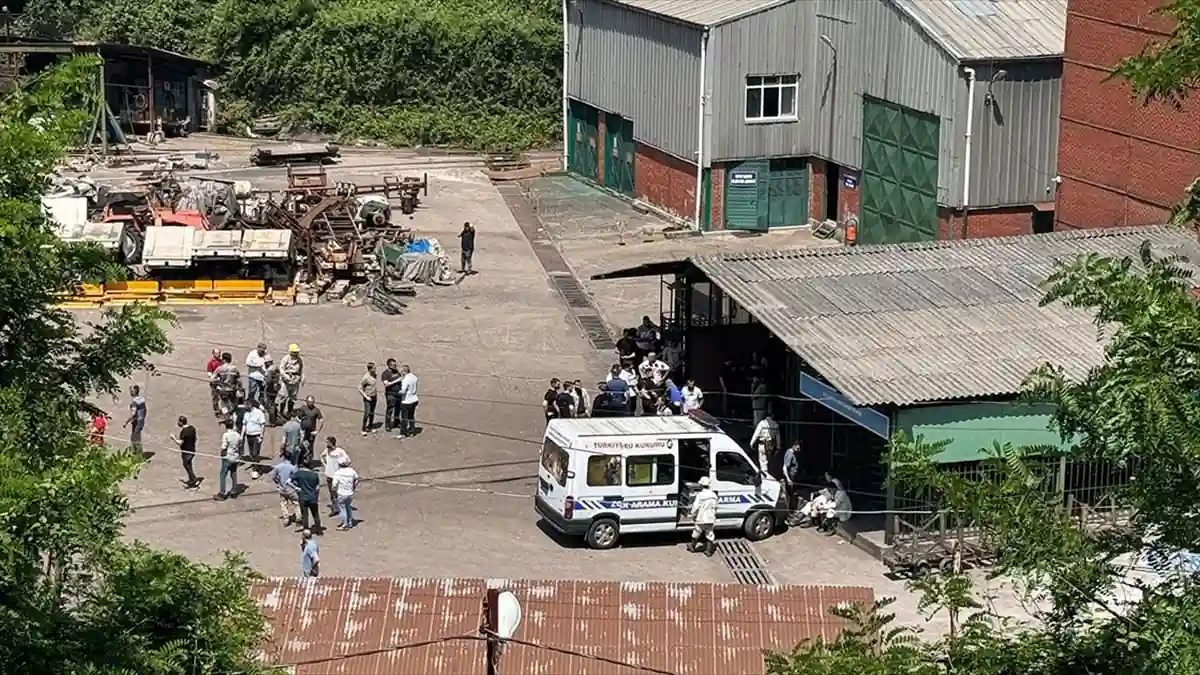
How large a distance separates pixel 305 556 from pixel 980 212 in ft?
65.0

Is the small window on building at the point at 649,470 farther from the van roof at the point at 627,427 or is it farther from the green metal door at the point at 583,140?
the green metal door at the point at 583,140

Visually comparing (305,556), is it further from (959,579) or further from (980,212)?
(980,212)

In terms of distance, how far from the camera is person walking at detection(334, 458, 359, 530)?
26.3 meters

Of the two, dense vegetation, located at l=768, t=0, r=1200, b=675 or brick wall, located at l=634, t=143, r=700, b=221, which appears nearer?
dense vegetation, located at l=768, t=0, r=1200, b=675

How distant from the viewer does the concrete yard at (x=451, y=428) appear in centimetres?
2572

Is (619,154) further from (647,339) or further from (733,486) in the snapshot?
(733,486)

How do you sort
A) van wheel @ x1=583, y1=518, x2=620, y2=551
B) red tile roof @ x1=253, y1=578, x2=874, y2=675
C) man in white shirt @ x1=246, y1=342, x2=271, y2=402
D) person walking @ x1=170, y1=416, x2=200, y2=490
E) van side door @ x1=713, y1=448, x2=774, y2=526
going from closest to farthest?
1. red tile roof @ x1=253, y1=578, x2=874, y2=675
2. van wheel @ x1=583, y1=518, x2=620, y2=551
3. van side door @ x1=713, y1=448, x2=774, y2=526
4. person walking @ x1=170, y1=416, x2=200, y2=490
5. man in white shirt @ x1=246, y1=342, x2=271, y2=402

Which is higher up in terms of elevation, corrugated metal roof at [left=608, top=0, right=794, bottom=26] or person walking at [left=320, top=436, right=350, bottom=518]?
corrugated metal roof at [left=608, top=0, right=794, bottom=26]

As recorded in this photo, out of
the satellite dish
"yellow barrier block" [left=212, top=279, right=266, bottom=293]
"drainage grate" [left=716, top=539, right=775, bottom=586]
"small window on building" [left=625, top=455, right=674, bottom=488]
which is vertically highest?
the satellite dish

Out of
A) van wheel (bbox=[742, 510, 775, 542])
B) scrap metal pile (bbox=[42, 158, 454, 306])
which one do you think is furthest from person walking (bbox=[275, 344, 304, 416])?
van wheel (bbox=[742, 510, 775, 542])

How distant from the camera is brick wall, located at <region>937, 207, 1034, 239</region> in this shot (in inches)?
1578

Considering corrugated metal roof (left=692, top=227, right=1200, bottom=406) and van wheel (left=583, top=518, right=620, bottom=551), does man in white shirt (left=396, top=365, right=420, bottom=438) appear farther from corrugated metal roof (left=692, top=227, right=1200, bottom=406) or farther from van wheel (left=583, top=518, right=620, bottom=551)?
van wheel (left=583, top=518, right=620, bottom=551)

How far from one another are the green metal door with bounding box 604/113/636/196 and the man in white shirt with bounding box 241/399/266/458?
20.1 meters

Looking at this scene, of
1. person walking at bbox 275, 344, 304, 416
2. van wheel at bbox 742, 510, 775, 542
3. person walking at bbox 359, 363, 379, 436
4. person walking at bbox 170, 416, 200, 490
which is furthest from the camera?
person walking at bbox 275, 344, 304, 416
